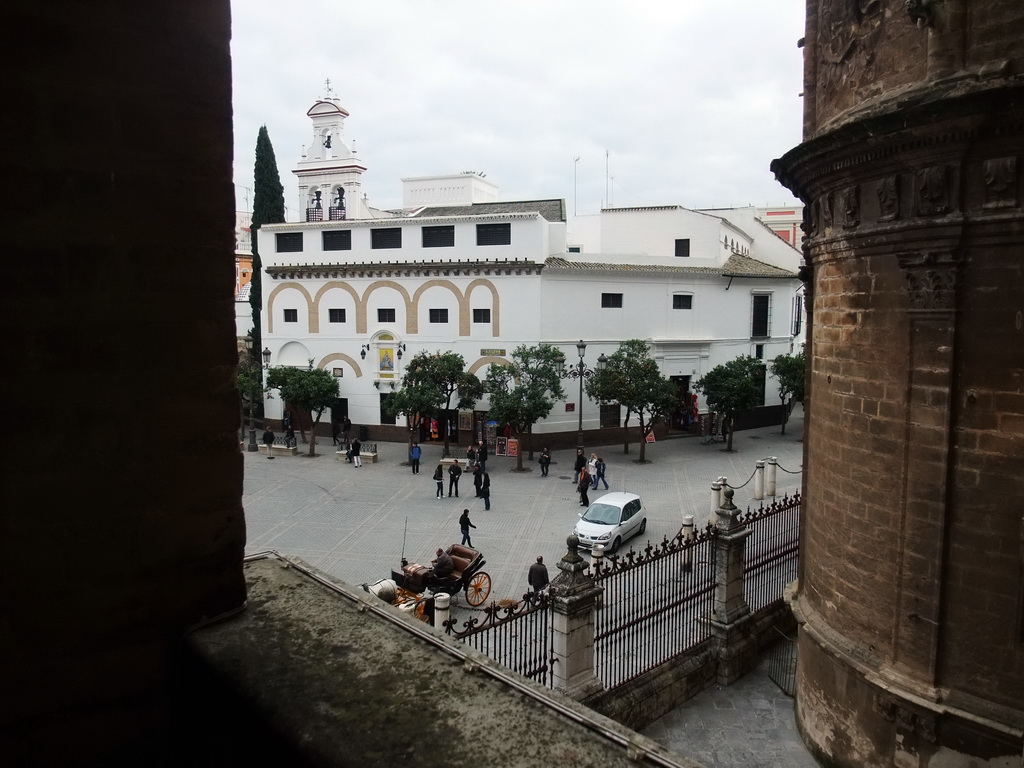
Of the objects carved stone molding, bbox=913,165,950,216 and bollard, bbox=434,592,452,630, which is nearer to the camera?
carved stone molding, bbox=913,165,950,216

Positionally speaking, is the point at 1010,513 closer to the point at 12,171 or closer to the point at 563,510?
the point at 12,171

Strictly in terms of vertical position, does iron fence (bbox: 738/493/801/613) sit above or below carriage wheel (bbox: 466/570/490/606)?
above

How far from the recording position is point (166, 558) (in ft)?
7.64

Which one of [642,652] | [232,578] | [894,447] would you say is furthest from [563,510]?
[232,578]

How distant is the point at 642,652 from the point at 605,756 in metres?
8.62

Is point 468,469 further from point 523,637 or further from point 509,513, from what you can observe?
point 523,637

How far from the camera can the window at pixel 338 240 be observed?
30.5 m

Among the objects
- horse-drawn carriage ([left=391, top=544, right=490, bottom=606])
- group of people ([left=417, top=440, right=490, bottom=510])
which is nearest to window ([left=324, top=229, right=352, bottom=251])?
group of people ([left=417, top=440, right=490, bottom=510])

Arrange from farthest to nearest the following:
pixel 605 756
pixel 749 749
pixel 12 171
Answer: pixel 749 749
pixel 12 171
pixel 605 756

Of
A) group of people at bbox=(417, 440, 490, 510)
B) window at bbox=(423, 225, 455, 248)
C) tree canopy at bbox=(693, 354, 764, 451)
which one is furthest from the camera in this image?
window at bbox=(423, 225, 455, 248)

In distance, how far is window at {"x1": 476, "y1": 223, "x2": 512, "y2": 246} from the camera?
1113 inches

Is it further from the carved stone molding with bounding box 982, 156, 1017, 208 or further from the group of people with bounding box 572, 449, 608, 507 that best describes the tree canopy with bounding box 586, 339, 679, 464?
the carved stone molding with bounding box 982, 156, 1017, 208

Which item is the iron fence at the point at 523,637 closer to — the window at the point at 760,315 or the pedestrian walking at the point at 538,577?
the pedestrian walking at the point at 538,577

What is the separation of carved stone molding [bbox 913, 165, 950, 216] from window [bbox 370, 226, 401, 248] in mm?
24525
